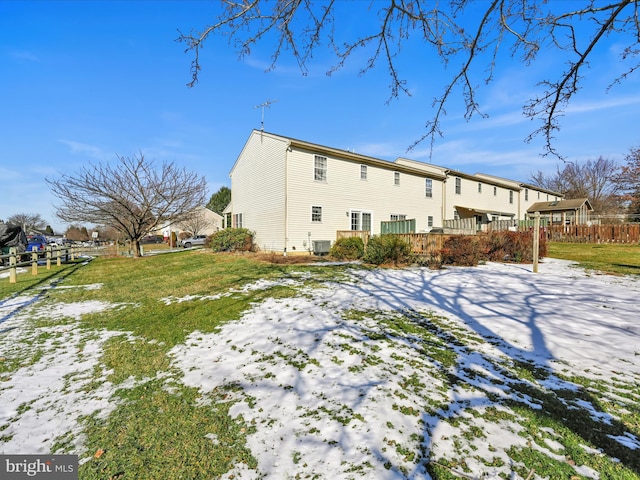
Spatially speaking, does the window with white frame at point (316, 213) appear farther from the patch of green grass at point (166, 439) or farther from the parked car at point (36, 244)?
the parked car at point (36, 244)

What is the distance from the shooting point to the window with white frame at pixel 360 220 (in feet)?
58.5

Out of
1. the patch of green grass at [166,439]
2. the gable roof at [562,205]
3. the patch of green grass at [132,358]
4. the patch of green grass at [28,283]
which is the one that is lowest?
the patch of green grass at [166,439]

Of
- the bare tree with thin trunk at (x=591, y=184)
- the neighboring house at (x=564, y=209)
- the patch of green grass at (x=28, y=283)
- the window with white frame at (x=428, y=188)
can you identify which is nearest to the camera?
the patch of green grass at (x=28, y=283)

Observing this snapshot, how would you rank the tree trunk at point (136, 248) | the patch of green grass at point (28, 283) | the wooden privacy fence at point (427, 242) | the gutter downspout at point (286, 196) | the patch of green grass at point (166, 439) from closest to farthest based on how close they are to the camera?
the patch of green grass at point (166, 439) → the patch of green grass at point (28, 283) → the wooden privacy fence at point (427, 242) → the gutter downspout at point (286, 196) → the tree trunk at point (136, 248)

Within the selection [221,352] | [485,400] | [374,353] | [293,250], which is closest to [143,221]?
[293,250]

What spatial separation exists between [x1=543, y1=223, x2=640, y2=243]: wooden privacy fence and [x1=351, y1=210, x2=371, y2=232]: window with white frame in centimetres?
1103

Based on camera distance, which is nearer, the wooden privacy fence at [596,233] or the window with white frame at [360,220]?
the window with white frame at [360,220]

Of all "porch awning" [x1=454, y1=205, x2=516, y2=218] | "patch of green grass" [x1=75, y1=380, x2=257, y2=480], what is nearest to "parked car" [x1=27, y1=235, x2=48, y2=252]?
"patch of green grass" [x1=75, y1=380, x2=257, y2=480]

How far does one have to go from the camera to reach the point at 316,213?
53.7ft

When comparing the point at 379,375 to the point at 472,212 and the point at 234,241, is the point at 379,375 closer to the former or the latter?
the point at 234,241

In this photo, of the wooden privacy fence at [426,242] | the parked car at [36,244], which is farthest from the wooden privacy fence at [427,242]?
the parked car at [36,244]

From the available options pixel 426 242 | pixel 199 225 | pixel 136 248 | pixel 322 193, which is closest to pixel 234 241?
pixel 322 193

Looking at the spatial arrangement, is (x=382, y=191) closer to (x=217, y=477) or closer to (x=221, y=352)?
(x=221, y=352)

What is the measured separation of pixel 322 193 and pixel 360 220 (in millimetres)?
3289
